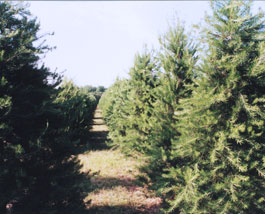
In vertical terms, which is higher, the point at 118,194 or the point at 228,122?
the point at 228,122

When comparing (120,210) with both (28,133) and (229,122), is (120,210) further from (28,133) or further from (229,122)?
(229,122)

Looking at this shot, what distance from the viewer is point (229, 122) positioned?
403 cm

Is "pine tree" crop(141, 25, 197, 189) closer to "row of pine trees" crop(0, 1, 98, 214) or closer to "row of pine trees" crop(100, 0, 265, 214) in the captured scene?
"row of pine trees" crop(100, 0, 265, 214)

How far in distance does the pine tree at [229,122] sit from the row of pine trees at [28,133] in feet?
8.89

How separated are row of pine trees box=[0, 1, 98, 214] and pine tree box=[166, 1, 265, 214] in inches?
107

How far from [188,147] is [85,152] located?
11183 mm

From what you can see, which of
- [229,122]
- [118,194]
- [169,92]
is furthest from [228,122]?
[118,194]

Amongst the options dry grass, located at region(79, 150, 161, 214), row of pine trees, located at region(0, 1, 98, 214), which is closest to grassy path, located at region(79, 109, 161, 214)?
dry grass, located at region(79, 150, 161, 214)

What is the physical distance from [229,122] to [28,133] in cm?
433

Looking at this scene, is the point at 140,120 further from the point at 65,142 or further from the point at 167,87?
the point at 65,142

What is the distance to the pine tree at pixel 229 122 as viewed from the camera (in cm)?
376

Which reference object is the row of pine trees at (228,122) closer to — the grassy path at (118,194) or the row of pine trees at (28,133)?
the grassy path at (118,194)

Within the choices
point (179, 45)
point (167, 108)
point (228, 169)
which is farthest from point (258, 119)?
point (179, 45)

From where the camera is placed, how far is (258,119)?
373cm
